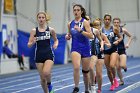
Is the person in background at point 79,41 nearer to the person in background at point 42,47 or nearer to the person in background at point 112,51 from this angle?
the person in background at point 42,47

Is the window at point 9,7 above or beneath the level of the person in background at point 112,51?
above

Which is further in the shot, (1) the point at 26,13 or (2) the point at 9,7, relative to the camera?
(1) the point at 26,13

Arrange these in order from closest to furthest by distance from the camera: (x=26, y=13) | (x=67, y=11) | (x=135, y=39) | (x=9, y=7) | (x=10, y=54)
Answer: (x=10, y=54) → (x=9, y=7) → (x=26, y=13) → (x=67, y=11) → (x=135, y=39)

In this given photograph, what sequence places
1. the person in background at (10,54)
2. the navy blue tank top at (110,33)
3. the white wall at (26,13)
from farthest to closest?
the white wall at (26,13) → the person in background at (10,54) → the navy blue tank top at (110,33)

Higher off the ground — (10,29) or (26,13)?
(26,13)

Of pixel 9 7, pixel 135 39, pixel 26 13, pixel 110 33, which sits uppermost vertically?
pixel 9 7

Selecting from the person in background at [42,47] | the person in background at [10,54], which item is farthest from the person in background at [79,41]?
the person in background at [10,54]

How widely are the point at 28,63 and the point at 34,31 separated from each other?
58.2ft

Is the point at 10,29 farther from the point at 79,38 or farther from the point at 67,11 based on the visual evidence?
the point at 79,38

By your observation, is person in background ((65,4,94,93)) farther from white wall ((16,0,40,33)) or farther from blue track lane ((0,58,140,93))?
white wall ((16,0,40,33))

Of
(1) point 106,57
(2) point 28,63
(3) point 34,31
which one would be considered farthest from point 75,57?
(2) point 28,63

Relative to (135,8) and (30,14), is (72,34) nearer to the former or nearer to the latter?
(30,14)

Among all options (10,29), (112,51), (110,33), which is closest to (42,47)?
(110,33)

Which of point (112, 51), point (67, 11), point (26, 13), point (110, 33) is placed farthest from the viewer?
point (67, 11)
